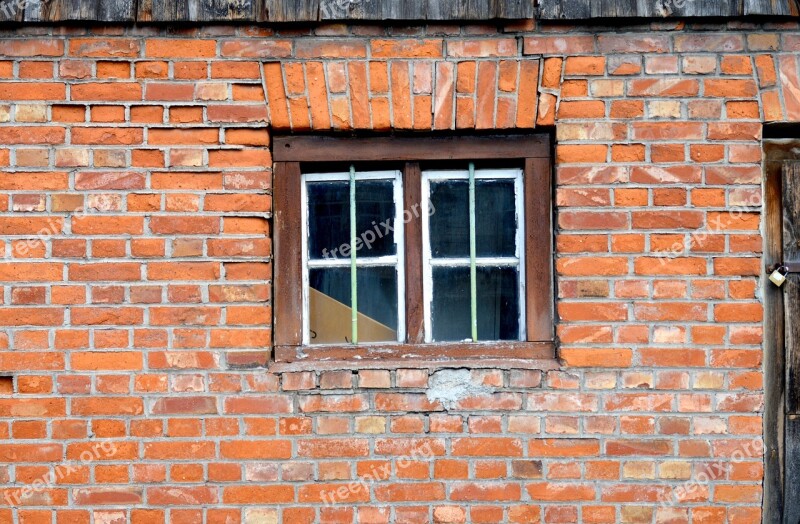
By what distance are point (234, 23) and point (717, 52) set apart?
1942 millimetres

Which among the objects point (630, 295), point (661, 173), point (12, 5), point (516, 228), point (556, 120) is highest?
point (12, 5)

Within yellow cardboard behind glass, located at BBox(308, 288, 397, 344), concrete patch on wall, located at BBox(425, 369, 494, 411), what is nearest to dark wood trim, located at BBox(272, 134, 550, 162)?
yellow cardboard behind glass, located at BBox(308, 288, 397, 344)

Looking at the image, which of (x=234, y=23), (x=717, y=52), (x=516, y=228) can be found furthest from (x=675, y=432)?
(x=234, y=23)

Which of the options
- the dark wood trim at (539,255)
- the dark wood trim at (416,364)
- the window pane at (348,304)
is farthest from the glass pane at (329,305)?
the dark wood trim at (539,255)

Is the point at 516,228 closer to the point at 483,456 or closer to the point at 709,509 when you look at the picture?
the point at 483,456

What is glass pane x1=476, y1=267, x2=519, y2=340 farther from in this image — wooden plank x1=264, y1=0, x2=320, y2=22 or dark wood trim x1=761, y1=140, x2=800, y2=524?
wooden plank x1=264, y1=0, x2=320, y2=22

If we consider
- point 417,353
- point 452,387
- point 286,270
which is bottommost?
point 452,387

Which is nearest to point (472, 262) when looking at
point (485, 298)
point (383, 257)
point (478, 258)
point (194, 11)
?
point (478, 258)

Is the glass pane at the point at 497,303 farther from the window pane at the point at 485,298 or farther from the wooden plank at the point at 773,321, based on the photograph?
the wooden plank at the point at 773,321

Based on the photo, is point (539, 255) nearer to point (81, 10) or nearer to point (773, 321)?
point (773, 321)

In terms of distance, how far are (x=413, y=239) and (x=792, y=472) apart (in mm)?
1897

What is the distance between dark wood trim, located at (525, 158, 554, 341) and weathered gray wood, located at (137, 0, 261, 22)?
1.29 m

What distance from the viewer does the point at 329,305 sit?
278 cm

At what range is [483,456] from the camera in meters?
2.61
